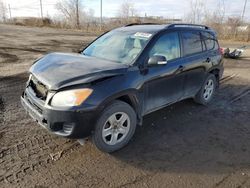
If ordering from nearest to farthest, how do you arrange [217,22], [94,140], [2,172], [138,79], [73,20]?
[2,172]
[94,140]
[138,79]
[217,22]
[73,20]

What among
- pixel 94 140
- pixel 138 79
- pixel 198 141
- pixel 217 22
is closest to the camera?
pixel 94 140

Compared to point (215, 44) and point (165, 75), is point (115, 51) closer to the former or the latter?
point (165, 75)

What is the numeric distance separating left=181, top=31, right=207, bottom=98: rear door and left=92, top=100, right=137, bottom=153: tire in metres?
1.61

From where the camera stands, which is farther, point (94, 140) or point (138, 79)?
point (138, 79)

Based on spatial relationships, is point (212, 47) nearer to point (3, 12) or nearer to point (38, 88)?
point (38, 88)

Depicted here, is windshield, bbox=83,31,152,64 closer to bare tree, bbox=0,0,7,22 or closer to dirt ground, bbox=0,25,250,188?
dirt ground, bbox=0,25,250,188

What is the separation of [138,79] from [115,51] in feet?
2.64

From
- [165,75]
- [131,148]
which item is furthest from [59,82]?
[165,75]

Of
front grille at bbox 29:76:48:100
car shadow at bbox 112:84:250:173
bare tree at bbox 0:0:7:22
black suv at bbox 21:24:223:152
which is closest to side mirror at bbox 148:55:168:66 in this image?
black suv at bbox 21:24:223:152

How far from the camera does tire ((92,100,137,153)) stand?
3.37 metres

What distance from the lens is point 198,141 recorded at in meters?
4.05

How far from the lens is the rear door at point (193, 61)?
472 centimetres

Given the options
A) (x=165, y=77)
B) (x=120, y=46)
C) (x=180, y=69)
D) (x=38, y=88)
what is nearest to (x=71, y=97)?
(x=38, y=88)

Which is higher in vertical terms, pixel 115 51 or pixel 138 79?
pixel 115 51
